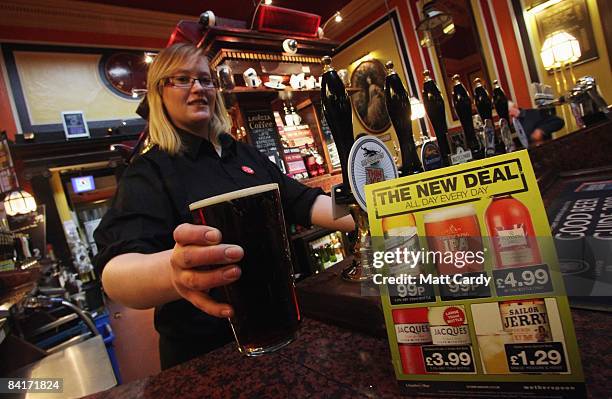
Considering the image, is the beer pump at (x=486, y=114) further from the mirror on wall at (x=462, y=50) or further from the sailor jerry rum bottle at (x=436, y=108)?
the mirror on wall at (x=462, y=50)

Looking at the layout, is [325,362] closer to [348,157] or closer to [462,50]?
[348,157]

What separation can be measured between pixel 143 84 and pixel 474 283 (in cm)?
749

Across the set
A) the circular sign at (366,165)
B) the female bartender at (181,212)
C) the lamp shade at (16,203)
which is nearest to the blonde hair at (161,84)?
the female bartender at (181,212)

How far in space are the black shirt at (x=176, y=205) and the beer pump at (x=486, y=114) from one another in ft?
2.33

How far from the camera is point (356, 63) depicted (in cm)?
785

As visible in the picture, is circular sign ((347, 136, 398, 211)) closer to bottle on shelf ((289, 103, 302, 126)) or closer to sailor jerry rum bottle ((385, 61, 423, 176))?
sailor jerry rum bottle ((385, 61, 423, 176))

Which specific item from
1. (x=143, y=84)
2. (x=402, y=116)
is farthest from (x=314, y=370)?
(x=143, y=84)

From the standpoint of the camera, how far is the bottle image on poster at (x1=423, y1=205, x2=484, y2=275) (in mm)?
413

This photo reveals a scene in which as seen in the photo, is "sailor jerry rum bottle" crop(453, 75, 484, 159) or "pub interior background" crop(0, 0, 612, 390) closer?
"sailor jerry rum bottle" crop(453, 75, 484, 159)

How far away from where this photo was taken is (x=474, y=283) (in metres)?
0.41

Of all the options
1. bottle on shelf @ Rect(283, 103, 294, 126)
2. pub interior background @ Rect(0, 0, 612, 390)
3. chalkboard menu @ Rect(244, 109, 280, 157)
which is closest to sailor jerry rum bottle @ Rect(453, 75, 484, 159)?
pub interior background @ Rect(0, 0, 612, 390)

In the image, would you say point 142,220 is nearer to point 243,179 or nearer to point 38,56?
point 243,179

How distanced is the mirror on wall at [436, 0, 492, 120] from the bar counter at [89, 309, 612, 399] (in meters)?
6.48

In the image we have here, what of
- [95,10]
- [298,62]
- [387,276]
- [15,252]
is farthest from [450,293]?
[95,10]
